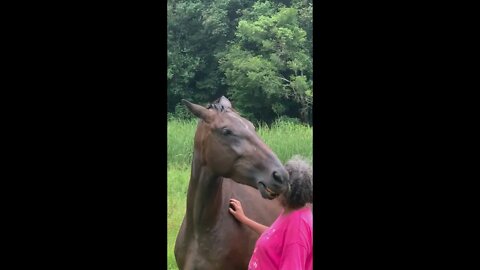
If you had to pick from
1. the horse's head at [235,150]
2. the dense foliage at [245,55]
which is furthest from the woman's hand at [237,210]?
the dense foliage at [245,55]

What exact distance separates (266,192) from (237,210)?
0.16 metres

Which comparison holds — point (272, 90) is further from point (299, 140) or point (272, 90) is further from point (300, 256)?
point (300, 256)

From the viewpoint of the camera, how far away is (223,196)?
2.28 m

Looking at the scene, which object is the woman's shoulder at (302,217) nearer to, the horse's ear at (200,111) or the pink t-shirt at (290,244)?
the pink t-shirt at (290,244)

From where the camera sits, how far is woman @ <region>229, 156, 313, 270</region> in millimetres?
2146

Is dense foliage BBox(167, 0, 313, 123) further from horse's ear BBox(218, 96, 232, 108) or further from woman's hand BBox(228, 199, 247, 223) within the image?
woman's hand BBox(228, 199, 247, 223)

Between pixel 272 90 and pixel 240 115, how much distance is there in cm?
16

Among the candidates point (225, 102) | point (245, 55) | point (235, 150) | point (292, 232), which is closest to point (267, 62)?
point (245, 55)

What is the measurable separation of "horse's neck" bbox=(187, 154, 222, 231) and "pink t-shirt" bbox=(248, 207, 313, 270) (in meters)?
0.22

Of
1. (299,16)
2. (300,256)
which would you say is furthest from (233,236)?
(299,16)

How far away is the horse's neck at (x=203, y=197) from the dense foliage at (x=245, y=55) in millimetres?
234

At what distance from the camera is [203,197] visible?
227cm

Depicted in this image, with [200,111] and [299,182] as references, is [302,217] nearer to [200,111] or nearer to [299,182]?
[299,182]
